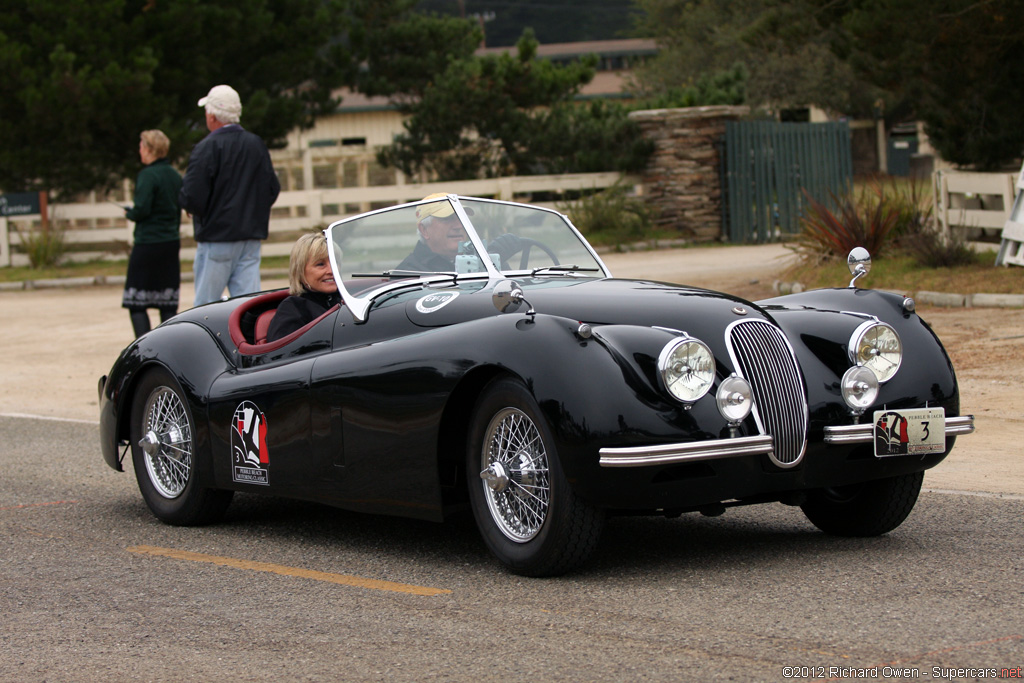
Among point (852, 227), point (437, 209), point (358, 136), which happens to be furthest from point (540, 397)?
point (358, 136)

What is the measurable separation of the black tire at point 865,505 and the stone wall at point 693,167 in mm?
21161

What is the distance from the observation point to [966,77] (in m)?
16.2

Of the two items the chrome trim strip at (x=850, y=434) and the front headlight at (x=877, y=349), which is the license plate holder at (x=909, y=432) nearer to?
the chrome trim strip at (x=850, y=434)

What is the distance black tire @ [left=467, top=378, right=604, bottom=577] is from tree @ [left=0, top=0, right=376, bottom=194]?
21.3 m

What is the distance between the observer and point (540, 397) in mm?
4629

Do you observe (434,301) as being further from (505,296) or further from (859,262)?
(859,262)

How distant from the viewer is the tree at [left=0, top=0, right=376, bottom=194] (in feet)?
81.1

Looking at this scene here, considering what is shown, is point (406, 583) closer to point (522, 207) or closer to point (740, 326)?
point (740, 326)

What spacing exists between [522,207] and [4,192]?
23.6 metres

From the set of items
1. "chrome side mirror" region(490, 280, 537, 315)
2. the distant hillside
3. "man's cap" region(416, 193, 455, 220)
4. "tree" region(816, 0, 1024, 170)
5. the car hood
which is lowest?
the car hood

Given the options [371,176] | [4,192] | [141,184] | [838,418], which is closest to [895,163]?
[371,176]

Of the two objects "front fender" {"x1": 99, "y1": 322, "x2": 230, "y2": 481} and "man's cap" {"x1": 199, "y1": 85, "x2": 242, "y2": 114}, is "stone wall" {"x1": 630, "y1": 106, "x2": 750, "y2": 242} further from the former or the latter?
"front fender" {"x1": 99, "y1": 322, "x2": 230, "y2": 481}

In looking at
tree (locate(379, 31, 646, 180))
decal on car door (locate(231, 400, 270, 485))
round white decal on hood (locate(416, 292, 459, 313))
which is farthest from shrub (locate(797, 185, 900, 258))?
tree (locate(379, 31, 646, 180))

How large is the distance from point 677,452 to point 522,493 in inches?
26.4
